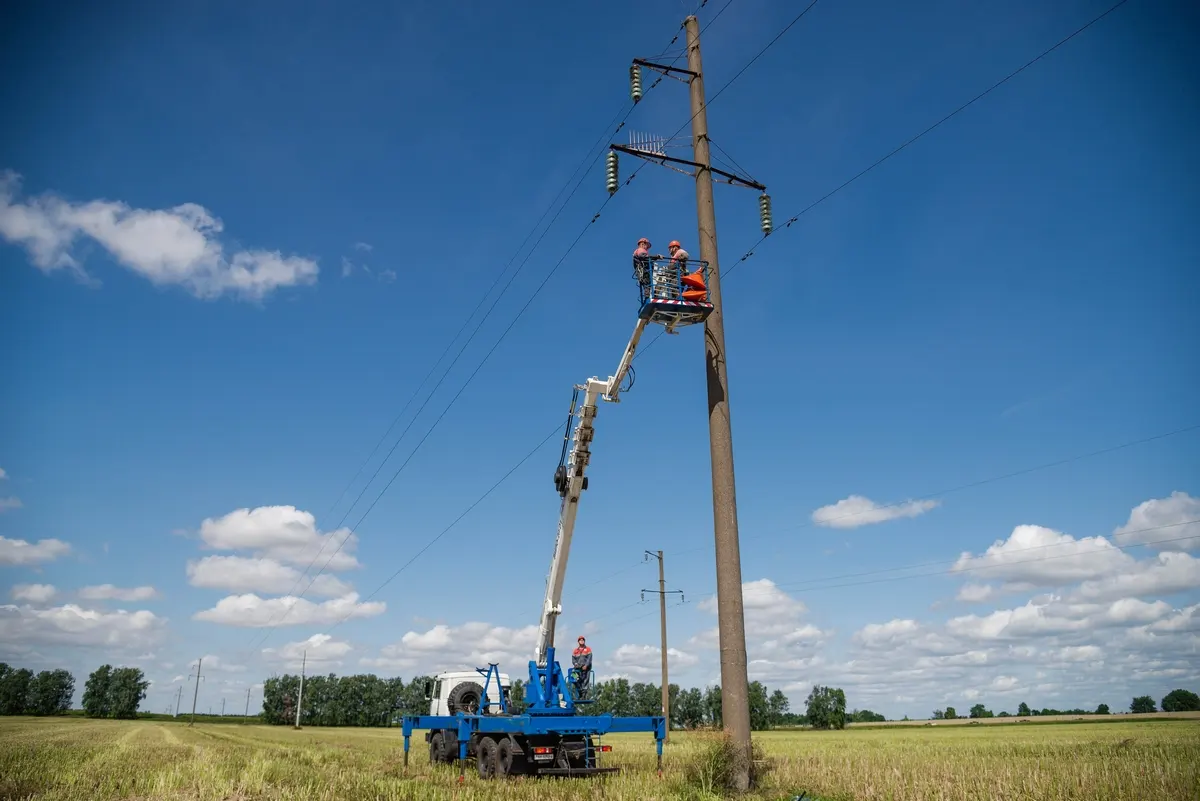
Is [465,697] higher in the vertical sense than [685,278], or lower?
lower

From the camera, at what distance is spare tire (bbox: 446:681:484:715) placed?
938 inches

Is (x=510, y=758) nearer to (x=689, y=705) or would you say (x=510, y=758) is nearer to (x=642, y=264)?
(x=642, y=264)

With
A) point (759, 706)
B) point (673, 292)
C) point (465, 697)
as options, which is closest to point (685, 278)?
point (673, 292)

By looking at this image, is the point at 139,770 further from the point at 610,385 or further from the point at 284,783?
the point at 610,385

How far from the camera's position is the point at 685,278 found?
16406 mm

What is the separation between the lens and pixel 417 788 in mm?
15391

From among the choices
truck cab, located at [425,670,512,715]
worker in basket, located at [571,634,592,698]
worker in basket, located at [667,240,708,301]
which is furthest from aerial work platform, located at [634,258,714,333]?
truck cab, located at [425,670,512,715]

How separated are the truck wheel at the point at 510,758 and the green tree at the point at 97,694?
17268 centimetres

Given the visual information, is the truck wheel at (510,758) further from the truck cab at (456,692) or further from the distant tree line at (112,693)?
the distant tree line at (112,693)

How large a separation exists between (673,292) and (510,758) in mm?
11847

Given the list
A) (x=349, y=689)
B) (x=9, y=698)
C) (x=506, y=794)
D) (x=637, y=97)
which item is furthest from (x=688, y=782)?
(x=9, y=698)

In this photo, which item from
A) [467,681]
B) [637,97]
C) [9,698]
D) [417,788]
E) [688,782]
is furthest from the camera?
[9,698]

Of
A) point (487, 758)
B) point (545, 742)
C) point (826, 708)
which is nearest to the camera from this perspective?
point (545, 742)

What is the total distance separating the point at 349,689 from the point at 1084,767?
142 m
